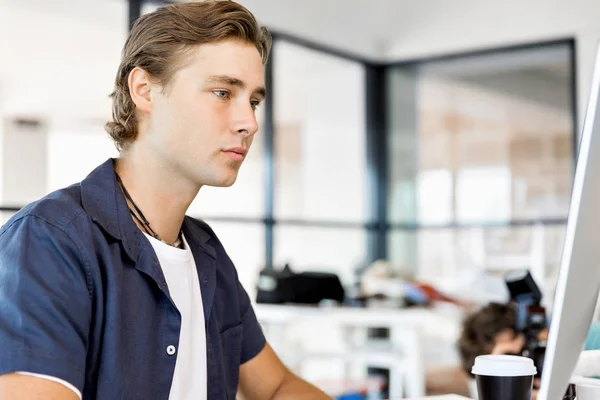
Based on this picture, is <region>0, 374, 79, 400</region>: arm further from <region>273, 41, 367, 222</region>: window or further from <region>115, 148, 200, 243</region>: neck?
<region>273, 41, 367, 222</region>: window

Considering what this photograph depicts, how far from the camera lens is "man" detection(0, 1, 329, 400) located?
107 centimetres

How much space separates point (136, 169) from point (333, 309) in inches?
113

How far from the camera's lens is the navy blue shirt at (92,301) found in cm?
103

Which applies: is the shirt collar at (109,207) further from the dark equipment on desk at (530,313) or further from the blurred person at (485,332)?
the blurred person at (485,332)

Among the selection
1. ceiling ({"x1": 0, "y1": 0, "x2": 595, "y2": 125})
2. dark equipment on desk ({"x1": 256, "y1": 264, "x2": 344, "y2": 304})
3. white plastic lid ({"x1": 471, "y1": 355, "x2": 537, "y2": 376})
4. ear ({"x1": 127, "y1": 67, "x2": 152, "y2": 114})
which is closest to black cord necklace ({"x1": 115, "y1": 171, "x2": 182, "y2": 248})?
ear ({"x1": 127, "y1": 67, "x2": 152, "y2": 114})

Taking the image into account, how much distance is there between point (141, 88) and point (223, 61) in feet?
0.51

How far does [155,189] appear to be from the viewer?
134cm

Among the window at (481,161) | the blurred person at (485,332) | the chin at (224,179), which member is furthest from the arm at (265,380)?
the window at (481,161)

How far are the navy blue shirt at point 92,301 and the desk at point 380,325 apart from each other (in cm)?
266

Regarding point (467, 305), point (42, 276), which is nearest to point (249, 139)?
point (42, 276)

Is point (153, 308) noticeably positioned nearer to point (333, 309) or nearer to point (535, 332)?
point (535, 332)

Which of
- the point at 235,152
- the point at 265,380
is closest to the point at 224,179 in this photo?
the point at 235,152

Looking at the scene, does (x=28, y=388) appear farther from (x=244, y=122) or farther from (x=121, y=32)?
(x=121, y=32)

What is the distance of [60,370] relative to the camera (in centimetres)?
102
